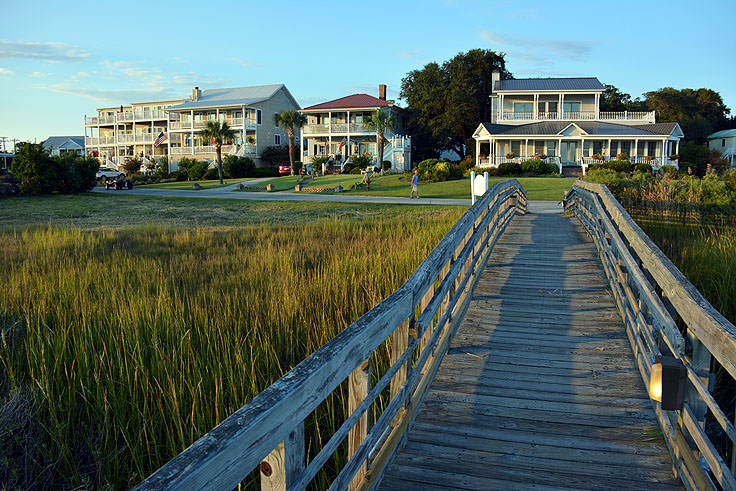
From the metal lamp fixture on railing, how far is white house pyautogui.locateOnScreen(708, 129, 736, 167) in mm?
61930

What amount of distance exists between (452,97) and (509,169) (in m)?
17.3

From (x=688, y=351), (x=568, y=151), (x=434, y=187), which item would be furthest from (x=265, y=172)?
(x=688, y=351)

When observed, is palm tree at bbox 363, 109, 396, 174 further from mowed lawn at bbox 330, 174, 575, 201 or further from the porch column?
the porch column

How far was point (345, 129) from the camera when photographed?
53.8 meters

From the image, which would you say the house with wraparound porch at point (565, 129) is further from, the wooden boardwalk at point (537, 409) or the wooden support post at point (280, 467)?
the wooden support post at point (280, 467)

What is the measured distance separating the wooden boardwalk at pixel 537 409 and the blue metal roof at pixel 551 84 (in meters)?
45.7

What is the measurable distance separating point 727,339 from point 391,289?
5.55 m

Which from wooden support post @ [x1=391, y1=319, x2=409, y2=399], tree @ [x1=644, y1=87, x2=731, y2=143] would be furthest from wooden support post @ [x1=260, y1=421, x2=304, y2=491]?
tree @ [x1=644, y1=87, x2=731, y2=143]

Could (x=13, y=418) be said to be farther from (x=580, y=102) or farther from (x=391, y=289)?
(x=580, y=102)

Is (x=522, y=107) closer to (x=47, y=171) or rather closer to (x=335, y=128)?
(x=335, y=128)

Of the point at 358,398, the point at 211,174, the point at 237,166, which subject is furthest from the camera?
the point at 237,166

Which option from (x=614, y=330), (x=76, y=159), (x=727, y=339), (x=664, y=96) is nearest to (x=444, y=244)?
(x=614, y=330)

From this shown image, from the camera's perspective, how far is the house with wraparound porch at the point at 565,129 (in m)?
43.6

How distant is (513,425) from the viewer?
3.91 meters
